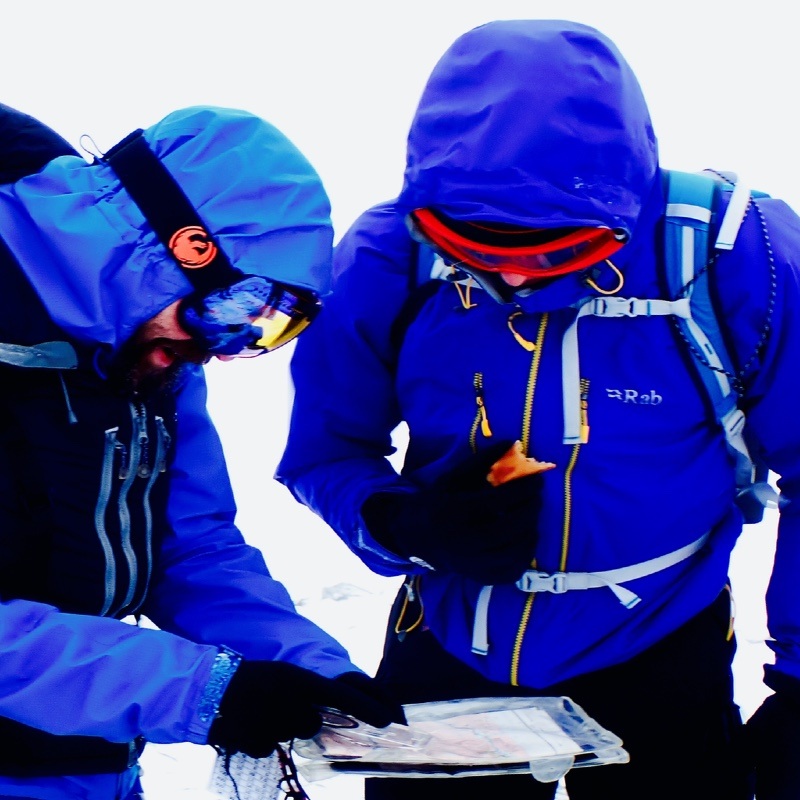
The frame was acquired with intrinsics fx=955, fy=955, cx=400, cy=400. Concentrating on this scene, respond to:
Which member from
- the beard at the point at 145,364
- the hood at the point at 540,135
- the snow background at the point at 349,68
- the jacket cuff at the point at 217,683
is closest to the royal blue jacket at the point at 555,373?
the hood at the point at 540,135

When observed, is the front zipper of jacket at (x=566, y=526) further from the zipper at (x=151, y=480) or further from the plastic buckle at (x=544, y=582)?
the zipper at (x=151, y=480)

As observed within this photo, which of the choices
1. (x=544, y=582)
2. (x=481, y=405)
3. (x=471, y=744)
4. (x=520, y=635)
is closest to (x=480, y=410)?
(x=481, y=405)

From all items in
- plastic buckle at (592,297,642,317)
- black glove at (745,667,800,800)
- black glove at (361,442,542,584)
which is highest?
plastic buckle at (592,297,642,317)

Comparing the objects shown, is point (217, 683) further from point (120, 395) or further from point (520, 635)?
point (520, 635)

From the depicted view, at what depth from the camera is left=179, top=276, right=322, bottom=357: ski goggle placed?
5.58 ft

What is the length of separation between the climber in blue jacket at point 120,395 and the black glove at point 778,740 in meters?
0.84

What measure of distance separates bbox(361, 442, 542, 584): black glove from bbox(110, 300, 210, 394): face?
1.79ft

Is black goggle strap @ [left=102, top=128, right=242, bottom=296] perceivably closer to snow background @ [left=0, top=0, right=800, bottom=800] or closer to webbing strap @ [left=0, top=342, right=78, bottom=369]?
webbing strap @ [left=0, top=342, right=78, bottom=369]

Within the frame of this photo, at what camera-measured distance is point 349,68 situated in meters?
10.0

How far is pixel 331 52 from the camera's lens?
10188mm

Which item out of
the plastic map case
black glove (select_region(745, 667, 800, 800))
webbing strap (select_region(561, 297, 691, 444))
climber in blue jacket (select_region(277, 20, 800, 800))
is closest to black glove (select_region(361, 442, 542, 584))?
climber in blue jacket (select_region(277, 20, 800, 800))

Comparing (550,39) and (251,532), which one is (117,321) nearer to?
(550,39)

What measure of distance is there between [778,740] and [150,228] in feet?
5.29

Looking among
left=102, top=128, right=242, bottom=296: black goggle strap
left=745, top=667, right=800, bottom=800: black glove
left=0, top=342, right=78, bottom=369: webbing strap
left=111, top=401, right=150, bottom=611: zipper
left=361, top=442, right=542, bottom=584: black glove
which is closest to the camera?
left=0, top=342, right=78, bottom=369: webbing strap
